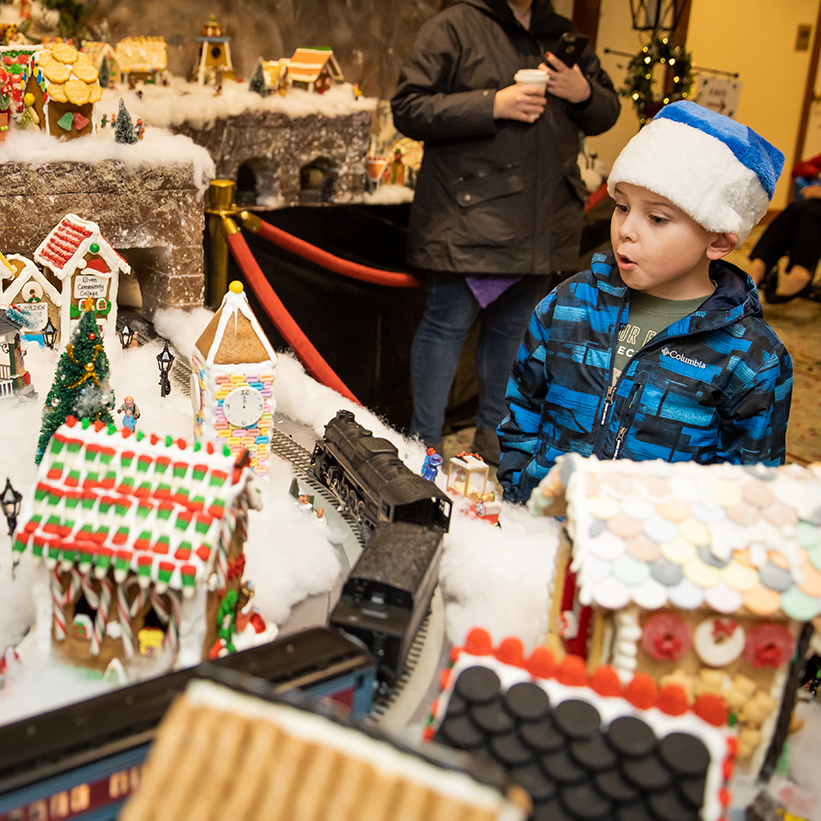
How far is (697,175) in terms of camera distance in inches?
63.6

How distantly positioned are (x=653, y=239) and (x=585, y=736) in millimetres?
1074

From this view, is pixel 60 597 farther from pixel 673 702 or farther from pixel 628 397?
pixel 628 397

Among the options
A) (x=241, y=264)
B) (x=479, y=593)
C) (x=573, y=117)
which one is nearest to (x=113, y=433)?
(x=479, y=593)

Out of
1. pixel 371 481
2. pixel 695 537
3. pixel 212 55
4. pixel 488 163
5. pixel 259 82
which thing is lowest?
pixel 371 481

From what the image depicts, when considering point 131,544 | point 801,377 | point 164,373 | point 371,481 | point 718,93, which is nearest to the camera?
point 131,544

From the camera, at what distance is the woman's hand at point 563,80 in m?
3.01

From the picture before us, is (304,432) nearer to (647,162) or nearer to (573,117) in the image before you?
(647,162)

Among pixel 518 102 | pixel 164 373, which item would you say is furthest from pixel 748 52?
pixel 164 373

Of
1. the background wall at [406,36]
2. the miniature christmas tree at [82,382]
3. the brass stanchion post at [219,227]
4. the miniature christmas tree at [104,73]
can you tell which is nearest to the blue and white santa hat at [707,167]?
the miniature christmas tree at [82,382]

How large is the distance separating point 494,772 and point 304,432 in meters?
1.73

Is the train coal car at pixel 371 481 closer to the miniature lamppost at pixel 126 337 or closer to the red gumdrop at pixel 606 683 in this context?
the red gumdrop at pixel 606 683

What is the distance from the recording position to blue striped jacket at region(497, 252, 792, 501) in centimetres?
176

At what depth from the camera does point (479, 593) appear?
5.11 feet

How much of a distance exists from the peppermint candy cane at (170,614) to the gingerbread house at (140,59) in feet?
10.5
